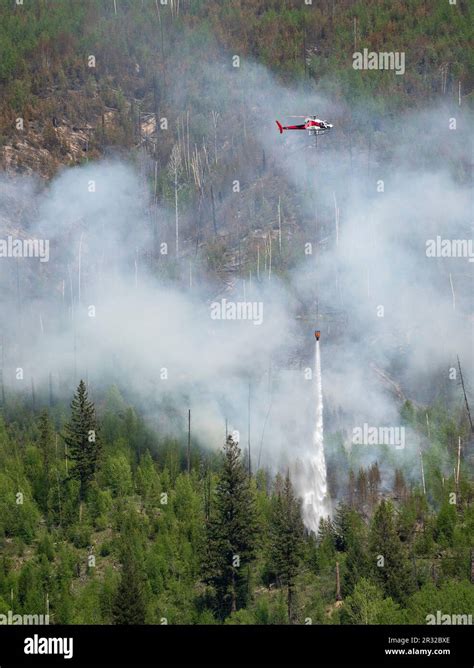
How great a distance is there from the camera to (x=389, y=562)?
432 ft

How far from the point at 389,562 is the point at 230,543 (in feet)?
41.4

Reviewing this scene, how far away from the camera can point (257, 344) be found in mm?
194375

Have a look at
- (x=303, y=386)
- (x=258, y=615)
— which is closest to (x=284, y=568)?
(x=258, y=615)

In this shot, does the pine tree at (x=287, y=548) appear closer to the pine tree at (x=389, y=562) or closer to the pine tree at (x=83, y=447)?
the pine tree at (x=389, y=562)

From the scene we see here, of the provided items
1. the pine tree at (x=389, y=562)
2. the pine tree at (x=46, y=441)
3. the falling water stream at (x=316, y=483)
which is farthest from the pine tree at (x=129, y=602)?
the falling water stream at (x=316, y=483)

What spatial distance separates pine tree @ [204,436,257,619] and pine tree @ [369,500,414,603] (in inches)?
386

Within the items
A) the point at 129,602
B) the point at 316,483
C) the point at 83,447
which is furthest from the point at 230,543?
the point at 316,483

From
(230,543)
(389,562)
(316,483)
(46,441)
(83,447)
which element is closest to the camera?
(389,562)

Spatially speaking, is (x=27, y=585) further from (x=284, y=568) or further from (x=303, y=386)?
(x=303, y=386)

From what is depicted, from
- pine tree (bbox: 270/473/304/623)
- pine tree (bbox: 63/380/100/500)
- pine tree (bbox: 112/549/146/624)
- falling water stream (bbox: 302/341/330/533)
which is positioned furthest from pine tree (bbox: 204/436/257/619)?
falling water stream (bbox: 302/341/330/533)

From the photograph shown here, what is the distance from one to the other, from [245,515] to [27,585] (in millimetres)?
18151

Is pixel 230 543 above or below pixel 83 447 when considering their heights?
below

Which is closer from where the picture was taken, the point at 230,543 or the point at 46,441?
the point at 230,543

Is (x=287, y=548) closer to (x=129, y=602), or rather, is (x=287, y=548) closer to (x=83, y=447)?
(x=129, y=602)
